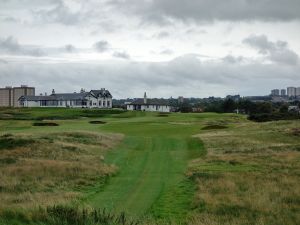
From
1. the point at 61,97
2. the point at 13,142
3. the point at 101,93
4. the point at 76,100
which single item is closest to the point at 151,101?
the point at 101,93

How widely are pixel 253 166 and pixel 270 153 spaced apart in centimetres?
761

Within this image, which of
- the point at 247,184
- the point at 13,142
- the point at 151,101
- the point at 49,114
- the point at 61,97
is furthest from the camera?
the point at 151,101

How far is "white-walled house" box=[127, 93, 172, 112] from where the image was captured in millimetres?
179875

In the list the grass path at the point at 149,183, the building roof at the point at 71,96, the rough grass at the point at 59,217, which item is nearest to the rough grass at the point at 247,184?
the grass path at the point at 149,183

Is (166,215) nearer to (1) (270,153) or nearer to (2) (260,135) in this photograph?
(1) (270,153)

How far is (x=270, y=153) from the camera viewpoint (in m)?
37.5

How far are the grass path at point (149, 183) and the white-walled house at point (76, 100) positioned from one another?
123618 mm

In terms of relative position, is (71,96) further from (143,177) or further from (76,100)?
(143,177)

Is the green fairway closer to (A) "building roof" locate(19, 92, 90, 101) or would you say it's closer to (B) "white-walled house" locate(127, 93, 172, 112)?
(A) "building roof" locate(19, 92, 90, 101)

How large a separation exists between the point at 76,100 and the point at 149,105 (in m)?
27.0

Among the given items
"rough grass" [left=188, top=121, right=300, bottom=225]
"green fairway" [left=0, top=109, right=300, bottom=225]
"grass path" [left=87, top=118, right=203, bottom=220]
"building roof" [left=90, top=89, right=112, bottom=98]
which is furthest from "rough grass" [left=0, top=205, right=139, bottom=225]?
"building roof" [left=90, top=89, right=112, bottom=98]

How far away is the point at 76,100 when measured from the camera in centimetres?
16800

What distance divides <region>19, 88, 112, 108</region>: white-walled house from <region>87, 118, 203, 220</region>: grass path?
406 feet

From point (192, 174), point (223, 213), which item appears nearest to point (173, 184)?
point (192, 174)
